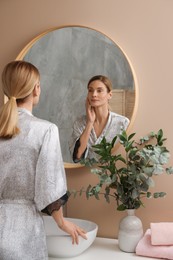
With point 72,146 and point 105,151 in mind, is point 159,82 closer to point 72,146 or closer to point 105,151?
point 105,151

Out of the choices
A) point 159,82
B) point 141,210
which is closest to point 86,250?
point 141,210

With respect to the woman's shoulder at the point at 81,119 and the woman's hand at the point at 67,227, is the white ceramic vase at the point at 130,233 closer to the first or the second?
the woman's hand at the point at 67,227

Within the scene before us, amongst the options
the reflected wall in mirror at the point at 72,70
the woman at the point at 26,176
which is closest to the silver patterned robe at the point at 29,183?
the woman at the point at 26,176

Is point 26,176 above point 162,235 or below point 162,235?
above

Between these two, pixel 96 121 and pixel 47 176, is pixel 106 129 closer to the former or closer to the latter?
pixel 96 121

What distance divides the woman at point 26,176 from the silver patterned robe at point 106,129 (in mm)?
447

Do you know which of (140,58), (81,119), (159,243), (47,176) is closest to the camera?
(47,176)

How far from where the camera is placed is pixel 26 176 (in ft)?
5.32

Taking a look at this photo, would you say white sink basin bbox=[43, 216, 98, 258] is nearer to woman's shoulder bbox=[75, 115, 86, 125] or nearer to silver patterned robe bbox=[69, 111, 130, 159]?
silver patterned robe bbox=[69, 111, 130, 159]

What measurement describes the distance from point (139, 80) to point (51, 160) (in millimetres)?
697

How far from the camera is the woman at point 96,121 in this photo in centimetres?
205

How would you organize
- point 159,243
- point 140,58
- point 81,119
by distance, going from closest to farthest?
1. point 159,243
2. point 140,58
3. point 81,119

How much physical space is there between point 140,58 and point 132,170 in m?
0.60

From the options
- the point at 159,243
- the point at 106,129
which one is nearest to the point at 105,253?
the point at 159,243
